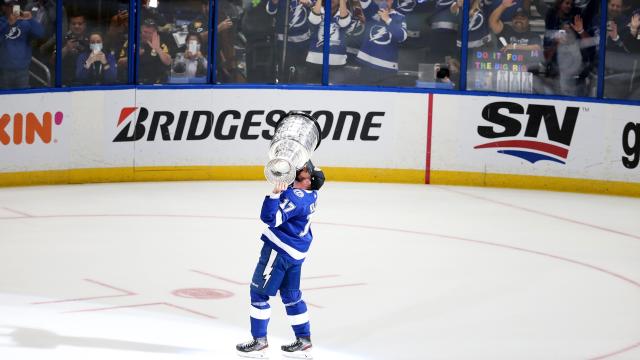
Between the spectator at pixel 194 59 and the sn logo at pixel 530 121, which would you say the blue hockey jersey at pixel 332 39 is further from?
the sn logo at pixel 530 121

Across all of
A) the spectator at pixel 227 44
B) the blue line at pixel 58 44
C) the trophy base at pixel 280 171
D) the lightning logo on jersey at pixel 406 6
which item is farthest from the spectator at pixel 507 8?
the trophy base at pixel 280 171

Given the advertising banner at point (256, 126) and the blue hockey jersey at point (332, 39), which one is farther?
the blue hockey jersey at point (332, 39)

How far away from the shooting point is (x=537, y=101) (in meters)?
15.7

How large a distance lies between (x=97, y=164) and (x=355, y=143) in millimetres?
3367

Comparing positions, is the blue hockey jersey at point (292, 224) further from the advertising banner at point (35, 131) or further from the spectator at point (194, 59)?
the spectator at point (194, 59)

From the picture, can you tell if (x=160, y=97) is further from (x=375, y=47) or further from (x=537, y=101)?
(x=537, y=101)

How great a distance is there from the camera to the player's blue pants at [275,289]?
6.76m

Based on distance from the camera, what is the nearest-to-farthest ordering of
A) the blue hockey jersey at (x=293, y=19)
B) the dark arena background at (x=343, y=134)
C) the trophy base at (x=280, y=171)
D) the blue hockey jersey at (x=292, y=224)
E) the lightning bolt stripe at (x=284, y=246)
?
the trophy base at (x=280, y=171)
the blue hockey jersey at (x=292, y=224)
the lightning bolt stripe at (x=284, y=246)
the dark arena background at (x=343, y=134)
the blue hockey jersey at (x=293, y=19)

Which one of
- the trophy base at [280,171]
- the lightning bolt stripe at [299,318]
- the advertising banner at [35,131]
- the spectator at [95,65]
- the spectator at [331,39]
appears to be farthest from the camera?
the spectator at [331,39]

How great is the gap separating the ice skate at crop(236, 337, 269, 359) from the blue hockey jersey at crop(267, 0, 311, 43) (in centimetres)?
947

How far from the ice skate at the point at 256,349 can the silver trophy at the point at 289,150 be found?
3.43ft

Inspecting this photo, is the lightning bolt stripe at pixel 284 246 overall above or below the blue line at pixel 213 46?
below

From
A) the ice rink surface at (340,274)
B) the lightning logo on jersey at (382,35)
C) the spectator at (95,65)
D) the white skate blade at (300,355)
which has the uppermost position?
the lightning logo on jersey at (382,35)

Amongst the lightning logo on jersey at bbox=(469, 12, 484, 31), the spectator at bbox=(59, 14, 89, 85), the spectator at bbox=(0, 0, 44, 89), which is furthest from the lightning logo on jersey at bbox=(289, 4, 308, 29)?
the spectator at bbox=(0, 0, 44, 89)
